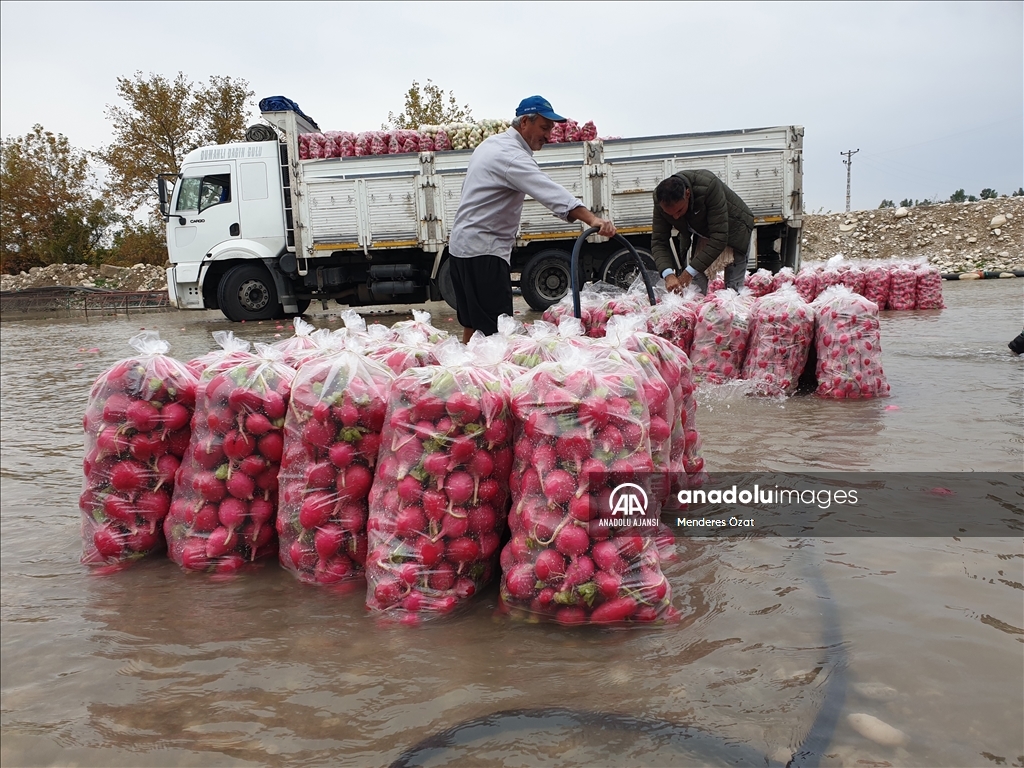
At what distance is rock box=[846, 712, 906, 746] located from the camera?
1.35 m

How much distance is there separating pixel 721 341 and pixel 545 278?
6687 mm

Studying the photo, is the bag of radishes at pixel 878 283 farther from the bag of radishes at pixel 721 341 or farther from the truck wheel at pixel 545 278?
the bag of radishes at pixel 721 341

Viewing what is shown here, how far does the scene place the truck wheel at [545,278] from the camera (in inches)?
431

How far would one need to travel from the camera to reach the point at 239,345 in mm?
2570

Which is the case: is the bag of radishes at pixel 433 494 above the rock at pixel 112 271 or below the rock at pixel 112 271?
below

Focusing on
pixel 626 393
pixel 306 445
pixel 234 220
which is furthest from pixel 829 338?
pixel 234 220

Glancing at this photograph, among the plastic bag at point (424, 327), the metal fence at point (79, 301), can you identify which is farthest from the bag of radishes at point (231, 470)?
the metal fence at point (79, 301)

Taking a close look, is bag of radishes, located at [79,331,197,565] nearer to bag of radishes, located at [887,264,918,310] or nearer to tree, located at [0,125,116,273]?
bag of radishes, located at [887,264,918,310]

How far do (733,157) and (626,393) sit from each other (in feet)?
32.3

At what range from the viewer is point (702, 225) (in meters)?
5.51

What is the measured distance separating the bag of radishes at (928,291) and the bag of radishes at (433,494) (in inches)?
410

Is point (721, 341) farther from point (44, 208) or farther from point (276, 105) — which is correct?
point (44, 208)

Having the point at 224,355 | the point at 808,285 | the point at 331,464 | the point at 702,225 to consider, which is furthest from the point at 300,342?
the point at 808,285

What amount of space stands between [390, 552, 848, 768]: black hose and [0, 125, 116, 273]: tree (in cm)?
3588
